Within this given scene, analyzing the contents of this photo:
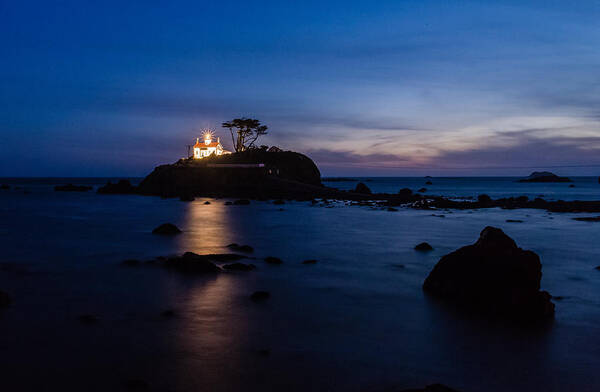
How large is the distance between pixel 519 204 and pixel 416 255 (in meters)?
36.9

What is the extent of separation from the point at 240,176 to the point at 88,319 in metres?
65.5

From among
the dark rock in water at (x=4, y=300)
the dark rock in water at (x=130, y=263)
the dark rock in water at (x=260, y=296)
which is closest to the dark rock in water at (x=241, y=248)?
the dark rock in water at (x=130, y=263)

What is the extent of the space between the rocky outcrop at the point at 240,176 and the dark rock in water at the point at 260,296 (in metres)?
54.9

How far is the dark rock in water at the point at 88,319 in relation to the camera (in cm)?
985

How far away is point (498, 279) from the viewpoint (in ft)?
34.2

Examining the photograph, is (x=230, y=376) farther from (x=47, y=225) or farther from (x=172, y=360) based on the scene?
(x=47, y=225)

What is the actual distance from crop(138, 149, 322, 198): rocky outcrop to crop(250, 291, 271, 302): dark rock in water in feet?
180

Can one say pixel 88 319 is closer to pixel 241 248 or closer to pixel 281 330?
pixel 281 330

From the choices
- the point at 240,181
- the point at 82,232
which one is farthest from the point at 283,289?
the point at 240,181

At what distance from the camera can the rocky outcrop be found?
70625mm

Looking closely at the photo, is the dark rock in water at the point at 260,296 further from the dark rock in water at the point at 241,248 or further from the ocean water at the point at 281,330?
the dark rock in water at the point at 241,248

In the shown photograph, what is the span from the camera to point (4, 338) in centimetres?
860

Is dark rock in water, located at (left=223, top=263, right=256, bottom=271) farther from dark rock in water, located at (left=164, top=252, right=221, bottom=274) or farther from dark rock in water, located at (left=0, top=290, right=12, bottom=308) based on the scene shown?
dark rock in water, located at (left=0, top=290, right=12, bottom=308)

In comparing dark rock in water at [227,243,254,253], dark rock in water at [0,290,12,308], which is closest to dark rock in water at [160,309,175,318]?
dark rock in water at [0,290,12,308]
